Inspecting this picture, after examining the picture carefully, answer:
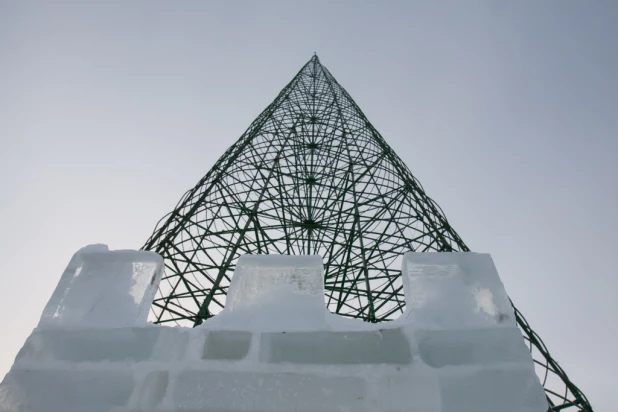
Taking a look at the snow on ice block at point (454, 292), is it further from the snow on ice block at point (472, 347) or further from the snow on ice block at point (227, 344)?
the snow on ice block at point (227, 344)

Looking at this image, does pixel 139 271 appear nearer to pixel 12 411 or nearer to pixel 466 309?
pixel 12 411

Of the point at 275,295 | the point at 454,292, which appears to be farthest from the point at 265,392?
the point at 454,292

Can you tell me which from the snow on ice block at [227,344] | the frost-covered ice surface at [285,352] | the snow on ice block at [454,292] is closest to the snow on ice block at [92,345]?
the frost-covered ice surface at [285,352]

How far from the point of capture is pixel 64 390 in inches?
78.0

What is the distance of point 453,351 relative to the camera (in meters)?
2.03

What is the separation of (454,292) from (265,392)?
3.83 feet

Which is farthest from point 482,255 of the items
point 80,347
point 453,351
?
point 80,347

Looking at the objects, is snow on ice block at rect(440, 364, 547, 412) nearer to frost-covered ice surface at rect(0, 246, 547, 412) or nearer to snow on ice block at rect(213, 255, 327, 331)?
frost-covered ice surface at rect(0, 246, 547, 412)

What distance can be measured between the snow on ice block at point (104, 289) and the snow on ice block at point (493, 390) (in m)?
1.68

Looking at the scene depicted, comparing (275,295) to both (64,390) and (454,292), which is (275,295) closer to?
(454,292)

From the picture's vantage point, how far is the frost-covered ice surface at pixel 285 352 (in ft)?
6.18

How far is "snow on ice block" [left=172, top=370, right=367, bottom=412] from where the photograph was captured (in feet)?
6.07

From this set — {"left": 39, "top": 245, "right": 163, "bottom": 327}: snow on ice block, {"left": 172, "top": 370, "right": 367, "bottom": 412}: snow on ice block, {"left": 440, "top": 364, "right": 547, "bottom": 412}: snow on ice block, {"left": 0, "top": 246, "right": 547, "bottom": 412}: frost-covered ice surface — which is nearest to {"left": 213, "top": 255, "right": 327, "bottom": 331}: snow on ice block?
{"left": 0, "top": 246, "right": 547, "bottom": 412}: frost-covered ice surface

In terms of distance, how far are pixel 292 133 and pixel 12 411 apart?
26.7 feet
